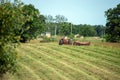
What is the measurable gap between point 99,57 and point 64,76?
8470 millimetres

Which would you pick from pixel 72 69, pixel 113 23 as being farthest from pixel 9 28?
pixel 113 23

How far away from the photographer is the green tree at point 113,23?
54188 millimetres

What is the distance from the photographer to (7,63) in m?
10.7

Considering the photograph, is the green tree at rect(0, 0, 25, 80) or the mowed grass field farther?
the mowed grass field

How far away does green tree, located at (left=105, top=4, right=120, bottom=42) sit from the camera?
5419 centimetres

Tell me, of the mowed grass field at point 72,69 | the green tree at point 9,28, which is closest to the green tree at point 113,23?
the mowed grass field at point 72,69

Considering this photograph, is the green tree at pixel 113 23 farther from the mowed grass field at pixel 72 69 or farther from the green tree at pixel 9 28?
the green tree at pixel 9 28

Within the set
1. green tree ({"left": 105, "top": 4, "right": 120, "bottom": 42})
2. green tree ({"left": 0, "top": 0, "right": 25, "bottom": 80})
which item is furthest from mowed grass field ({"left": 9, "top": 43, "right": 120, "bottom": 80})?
green tree ({"left": 105, "top": 4, "right": 120, "bottom": 42})

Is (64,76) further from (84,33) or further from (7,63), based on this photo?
(84,33)

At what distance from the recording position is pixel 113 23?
2188 inches

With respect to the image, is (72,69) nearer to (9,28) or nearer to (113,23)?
(9,28)

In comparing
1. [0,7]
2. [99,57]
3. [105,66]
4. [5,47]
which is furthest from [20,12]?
[99,57]

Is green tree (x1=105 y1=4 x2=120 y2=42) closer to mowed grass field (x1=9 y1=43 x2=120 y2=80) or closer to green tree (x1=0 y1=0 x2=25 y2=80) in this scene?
mowed grass field (x1=9 y1=43 x2=120 y2=80)

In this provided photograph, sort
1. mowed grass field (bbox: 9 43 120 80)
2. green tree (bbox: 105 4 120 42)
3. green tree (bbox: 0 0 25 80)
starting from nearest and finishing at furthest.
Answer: green tree (bbox: 0 0 25 80)
mowed grass field (bbox: 9 43 120 80)
green tree (bbox: 105 4 120 42)
